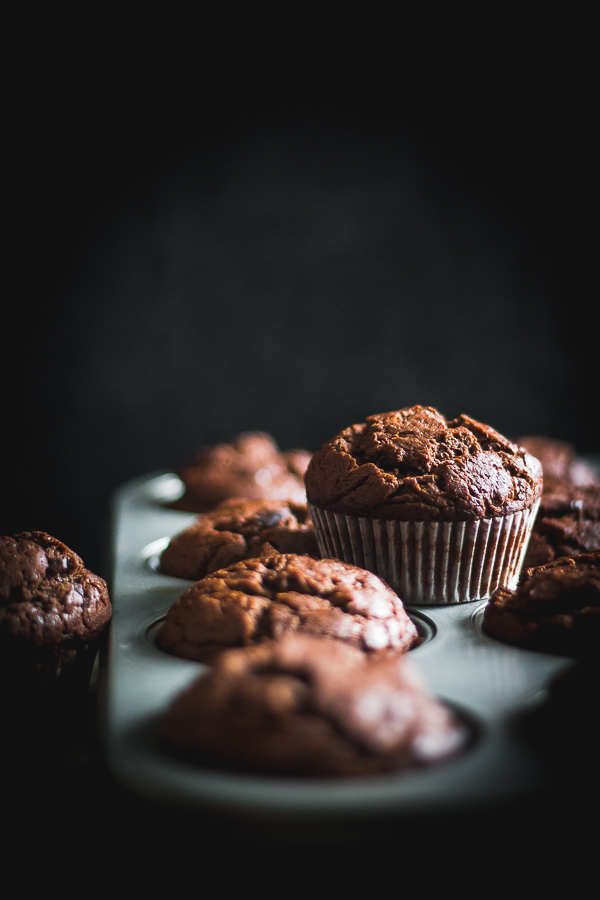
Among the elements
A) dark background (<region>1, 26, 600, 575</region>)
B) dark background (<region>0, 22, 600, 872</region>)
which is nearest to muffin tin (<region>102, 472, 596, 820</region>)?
dark background (<region>0, 22, 600, 872</region>)

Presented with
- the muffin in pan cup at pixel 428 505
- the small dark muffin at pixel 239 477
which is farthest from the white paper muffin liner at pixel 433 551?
the small dark muffin at pixel 239 477

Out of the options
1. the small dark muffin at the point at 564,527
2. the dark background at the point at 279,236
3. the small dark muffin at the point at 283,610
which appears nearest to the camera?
the small dark muffin at the point at 283,610

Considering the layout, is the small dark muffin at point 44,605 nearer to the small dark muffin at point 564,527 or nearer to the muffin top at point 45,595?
the muffin top at point 45,595

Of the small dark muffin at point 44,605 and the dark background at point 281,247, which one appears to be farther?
the dark background at point 281,247

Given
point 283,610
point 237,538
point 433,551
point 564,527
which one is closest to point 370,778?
point 283,610

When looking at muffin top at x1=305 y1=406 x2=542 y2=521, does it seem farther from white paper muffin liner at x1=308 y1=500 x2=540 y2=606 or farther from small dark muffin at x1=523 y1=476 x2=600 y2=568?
small dark muffin at x1=523 y1=476 x2=600 y2=568

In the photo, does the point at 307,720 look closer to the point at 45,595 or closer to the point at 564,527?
the point at 45,595
